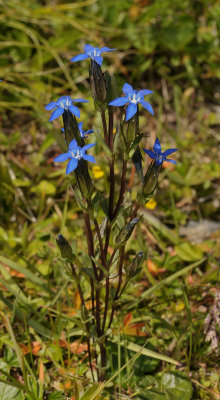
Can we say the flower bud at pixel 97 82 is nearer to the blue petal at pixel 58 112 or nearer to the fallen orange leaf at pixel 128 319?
the blue petal at pixel 58 112

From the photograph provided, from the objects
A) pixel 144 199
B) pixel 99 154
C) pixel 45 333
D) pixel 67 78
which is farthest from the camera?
A: pixel 67 78

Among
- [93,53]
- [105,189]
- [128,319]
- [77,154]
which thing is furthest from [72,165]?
[105,189]

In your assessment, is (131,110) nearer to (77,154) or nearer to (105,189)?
(77,154)

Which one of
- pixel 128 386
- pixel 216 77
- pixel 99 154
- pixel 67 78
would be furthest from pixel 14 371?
pixel 216 77

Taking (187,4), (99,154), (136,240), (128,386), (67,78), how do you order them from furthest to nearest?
1. (187,4)
2. (67,78)
3. (99,154)
4. (136,240)
5. (128,386)

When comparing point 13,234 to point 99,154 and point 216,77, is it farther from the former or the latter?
point 216,77

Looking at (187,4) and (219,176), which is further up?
(187,4)
